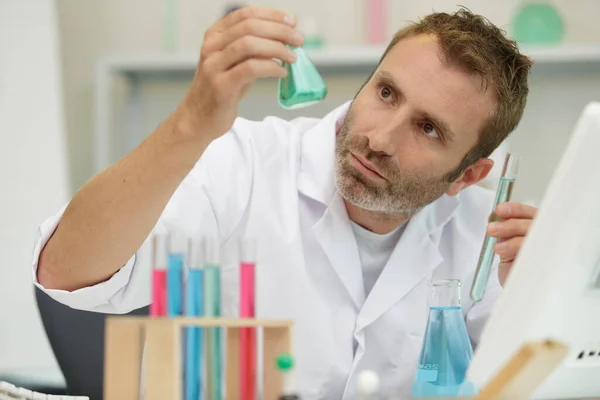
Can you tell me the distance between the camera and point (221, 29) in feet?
3.27

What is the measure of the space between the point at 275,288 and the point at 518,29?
178cm

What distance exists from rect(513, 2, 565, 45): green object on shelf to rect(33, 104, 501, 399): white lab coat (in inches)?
56.6

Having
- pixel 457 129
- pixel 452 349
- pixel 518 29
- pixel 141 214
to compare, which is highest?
pixel 518 29

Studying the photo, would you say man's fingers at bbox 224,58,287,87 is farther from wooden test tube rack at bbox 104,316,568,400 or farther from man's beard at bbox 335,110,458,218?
man's beard at bbox 335,110,458,218

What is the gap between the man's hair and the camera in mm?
1485

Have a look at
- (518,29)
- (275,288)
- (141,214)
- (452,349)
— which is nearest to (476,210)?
(275,288)

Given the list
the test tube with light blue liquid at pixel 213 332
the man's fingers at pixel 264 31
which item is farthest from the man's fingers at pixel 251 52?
the test tube with light blue liquid at pixel 213 332

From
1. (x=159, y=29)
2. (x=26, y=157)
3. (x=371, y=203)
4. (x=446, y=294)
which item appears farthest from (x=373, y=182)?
(x=159, y=29)

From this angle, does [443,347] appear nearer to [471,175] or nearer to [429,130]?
[429,130]

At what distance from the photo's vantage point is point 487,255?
51.6 inches

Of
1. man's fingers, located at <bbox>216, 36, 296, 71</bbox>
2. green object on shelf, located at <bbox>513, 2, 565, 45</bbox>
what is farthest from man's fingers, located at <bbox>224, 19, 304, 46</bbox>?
green object on shelf, located at <bbox>513, 2, 565, 45</bbox>

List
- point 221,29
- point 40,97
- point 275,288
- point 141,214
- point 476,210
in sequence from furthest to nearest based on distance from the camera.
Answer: point 40,97 < point 476,210 < point 275,288 < point 141,214 < point 221,29

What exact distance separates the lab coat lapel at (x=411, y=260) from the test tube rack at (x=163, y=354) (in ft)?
2.13

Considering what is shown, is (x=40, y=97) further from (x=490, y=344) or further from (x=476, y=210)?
(x=490, y=344)
